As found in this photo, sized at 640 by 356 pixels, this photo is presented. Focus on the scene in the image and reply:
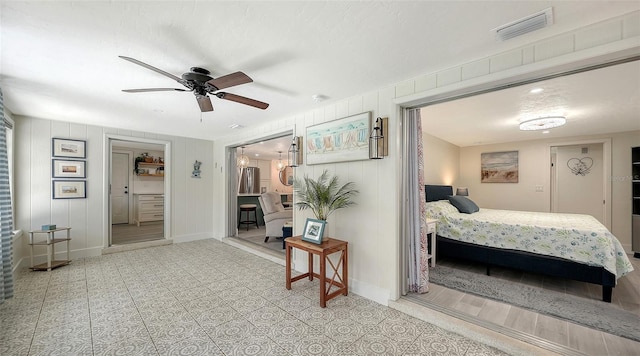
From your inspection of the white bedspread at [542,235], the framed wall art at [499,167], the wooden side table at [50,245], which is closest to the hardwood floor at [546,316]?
the white bedspread at [542,235]

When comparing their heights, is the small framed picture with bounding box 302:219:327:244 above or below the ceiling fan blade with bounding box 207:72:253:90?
below

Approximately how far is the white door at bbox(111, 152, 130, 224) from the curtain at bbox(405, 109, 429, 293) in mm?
8225

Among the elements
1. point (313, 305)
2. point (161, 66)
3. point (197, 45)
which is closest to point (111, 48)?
point (161, 66)

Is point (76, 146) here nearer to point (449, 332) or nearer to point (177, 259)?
point (177, 259)

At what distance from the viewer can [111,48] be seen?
189cm

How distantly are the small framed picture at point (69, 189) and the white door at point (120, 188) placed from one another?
3.53 meters

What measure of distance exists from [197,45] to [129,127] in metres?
3.75

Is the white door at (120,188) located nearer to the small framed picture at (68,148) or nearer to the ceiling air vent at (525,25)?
the small framed picture at (68,148)

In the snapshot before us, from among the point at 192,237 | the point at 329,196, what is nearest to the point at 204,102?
the point at 329,196

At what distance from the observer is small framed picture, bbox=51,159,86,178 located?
4012 millimetres

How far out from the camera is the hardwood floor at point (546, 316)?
1895 mm

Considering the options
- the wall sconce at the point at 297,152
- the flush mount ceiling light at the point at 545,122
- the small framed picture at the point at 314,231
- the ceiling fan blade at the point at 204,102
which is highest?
the flush mount ceiling light at the point at 545,122

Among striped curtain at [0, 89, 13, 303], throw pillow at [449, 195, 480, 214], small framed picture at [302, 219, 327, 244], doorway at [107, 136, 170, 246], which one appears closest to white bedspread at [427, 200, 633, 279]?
throw pillow at [449, 195, 480, 214]

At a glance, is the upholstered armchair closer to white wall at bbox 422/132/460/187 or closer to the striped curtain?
white wall at bbox 422/132/460/187
